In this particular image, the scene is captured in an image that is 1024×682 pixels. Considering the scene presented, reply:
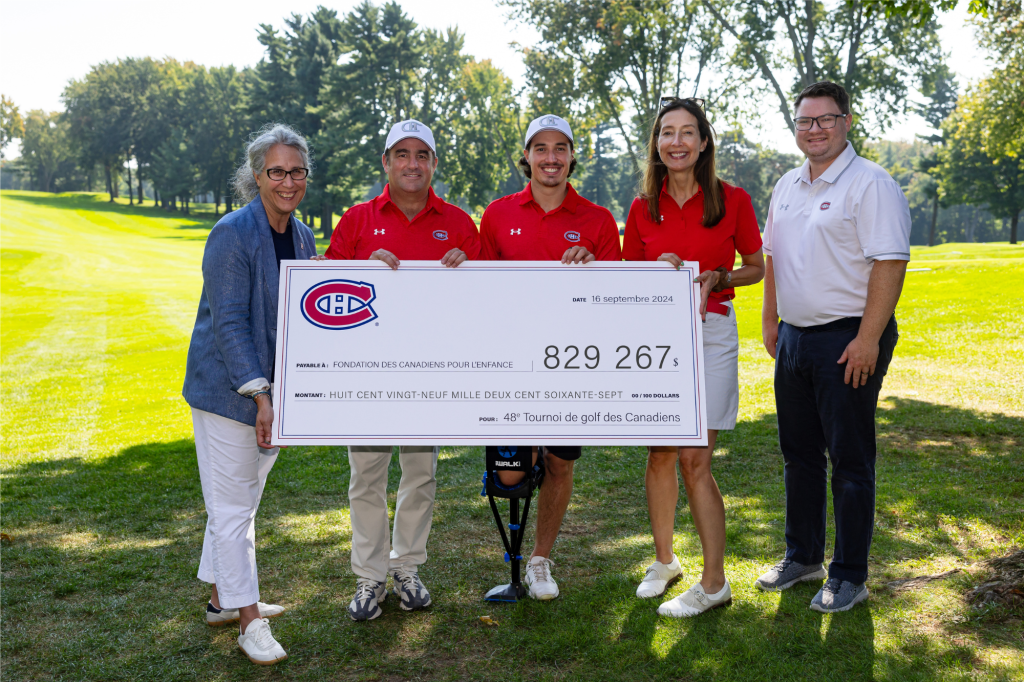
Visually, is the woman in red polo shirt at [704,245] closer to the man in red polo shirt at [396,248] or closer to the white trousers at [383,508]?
the man in red polo shirt at [396,248]

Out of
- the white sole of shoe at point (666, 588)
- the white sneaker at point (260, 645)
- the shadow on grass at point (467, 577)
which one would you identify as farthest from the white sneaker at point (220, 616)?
the white sole of shoe at point (666, 588)

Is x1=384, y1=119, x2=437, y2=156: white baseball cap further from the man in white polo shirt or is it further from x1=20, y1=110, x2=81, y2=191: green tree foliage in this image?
x1=20, y1=110, x2=81, y2=191: green tree foliage

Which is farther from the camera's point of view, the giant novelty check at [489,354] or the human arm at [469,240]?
the human arm at [469,240]

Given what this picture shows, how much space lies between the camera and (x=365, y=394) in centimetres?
346

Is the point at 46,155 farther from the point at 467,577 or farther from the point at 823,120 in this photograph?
the point at 823,120

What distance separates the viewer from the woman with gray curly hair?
11.0ft

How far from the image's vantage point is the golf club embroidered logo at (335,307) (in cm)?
351

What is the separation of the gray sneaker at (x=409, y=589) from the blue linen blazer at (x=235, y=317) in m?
1.30

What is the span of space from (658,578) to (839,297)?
1.86 m

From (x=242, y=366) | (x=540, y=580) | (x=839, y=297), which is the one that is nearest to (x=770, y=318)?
(x=839, y=297)

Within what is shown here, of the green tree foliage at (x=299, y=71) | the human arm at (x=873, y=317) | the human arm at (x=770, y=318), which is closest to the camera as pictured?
the human arm at (x=873, y=317)

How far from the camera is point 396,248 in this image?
386cm

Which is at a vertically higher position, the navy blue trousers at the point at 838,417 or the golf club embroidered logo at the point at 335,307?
the golf club embroidered logo at the point at 335,307

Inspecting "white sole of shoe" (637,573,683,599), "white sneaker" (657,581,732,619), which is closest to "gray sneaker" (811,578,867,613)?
"white sneaker" (657,581,732,619)
